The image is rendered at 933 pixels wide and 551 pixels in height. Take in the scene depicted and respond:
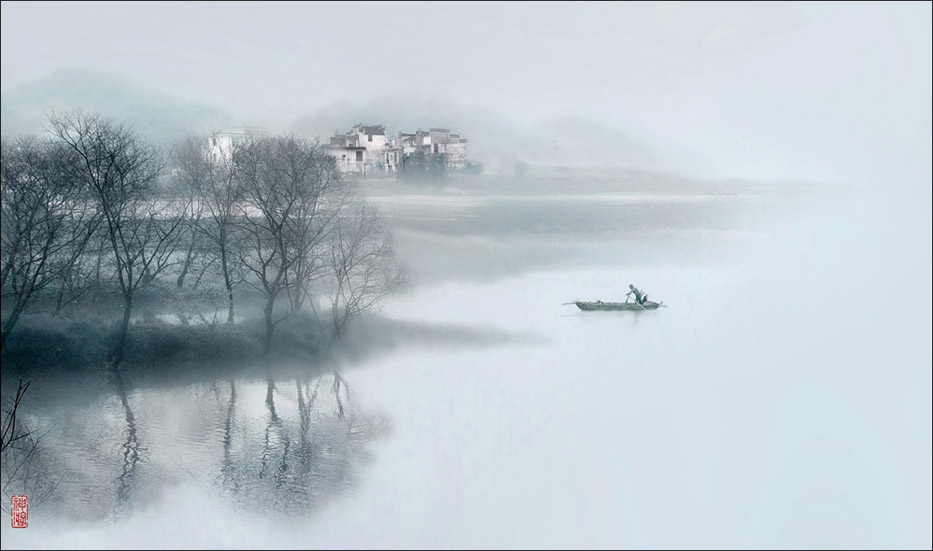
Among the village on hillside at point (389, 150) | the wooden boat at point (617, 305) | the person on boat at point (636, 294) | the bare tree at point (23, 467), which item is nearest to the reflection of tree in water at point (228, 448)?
the bare tree at point (23, 467)

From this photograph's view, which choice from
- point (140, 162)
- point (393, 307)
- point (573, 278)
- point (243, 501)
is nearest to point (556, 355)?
point (573, 278)

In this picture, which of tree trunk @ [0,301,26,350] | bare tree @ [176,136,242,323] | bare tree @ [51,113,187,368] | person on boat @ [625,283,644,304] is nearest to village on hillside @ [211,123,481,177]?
bare tree @ [176,136,242,323]

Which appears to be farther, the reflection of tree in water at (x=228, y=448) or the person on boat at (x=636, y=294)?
the person on boat at (x=636, y=294)

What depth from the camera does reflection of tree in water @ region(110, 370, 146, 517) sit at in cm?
402

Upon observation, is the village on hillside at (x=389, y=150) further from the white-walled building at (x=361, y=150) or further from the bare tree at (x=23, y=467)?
the bare tree at (x=23, y=467)

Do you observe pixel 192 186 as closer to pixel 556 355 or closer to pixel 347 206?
pixel 347 206

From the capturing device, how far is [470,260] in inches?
210

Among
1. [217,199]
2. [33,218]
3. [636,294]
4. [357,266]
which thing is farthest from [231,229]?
[636,294]

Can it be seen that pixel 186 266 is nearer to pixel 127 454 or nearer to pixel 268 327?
pixel 268 327

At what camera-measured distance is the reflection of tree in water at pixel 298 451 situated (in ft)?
13.2

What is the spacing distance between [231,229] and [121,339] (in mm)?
1016

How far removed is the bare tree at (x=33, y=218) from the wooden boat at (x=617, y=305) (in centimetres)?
349

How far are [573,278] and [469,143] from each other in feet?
4.07

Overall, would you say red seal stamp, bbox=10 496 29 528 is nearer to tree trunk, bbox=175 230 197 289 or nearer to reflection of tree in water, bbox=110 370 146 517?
reflection of tree in water, bbox=110 370 146 517
